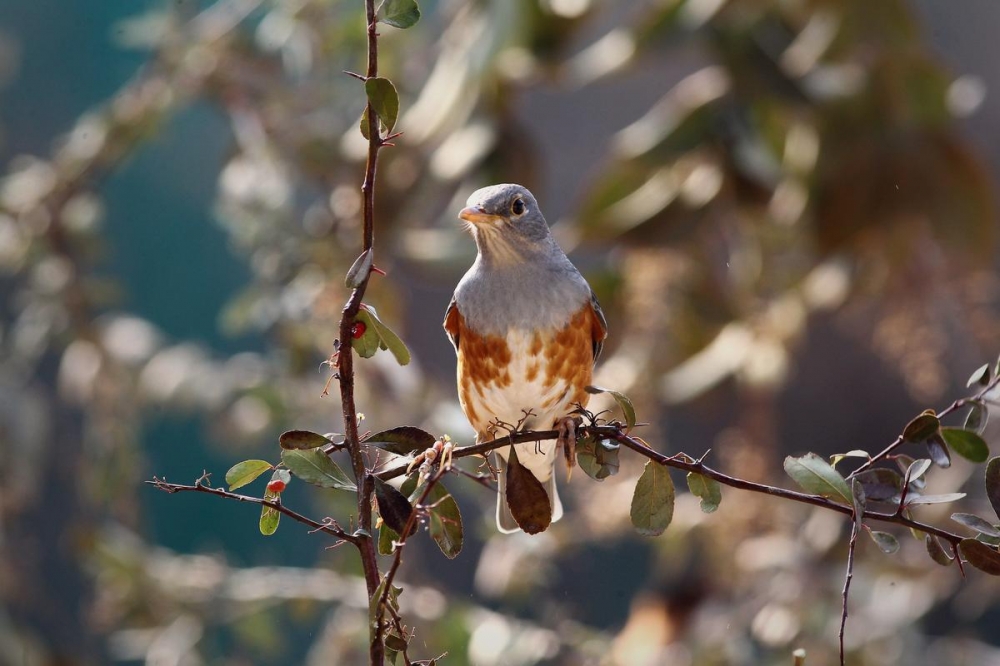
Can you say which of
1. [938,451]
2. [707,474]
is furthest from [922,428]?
[707,474]

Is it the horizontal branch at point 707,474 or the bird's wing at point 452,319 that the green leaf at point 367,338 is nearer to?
the horizontal branch at point 707,474

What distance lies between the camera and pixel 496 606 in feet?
6.75

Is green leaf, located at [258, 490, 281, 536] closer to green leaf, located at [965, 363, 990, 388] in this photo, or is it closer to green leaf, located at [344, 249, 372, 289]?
green leaf, located at [344, 249, 372, 289]

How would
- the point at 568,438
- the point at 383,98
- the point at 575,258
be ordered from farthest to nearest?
the point at 575,258, the point at 568,438, the point at 383,98

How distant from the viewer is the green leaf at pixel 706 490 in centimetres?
68

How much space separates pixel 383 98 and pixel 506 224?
0.41 m

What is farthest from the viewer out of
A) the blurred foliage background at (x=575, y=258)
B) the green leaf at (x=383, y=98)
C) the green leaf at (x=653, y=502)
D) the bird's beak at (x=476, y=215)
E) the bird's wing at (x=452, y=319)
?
the blurred foliage background at (x=575, y=258)

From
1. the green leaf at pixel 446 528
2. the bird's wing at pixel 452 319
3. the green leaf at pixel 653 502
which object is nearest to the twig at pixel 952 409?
the green leaf at pixel 653 502

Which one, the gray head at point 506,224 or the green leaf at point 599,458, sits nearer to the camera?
the green leaf at point 599,458

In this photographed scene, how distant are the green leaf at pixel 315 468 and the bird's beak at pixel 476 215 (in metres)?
0.34

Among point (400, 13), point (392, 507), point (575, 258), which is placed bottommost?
point (392, 507)

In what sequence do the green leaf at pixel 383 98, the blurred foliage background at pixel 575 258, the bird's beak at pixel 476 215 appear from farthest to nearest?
the blurred foliage background at pixel 575 258
the bird's beak at pixel 476 215
the green leaf at pixel 383 98

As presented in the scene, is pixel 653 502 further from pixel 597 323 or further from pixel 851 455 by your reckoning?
pixel 597 323

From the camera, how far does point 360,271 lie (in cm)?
60
